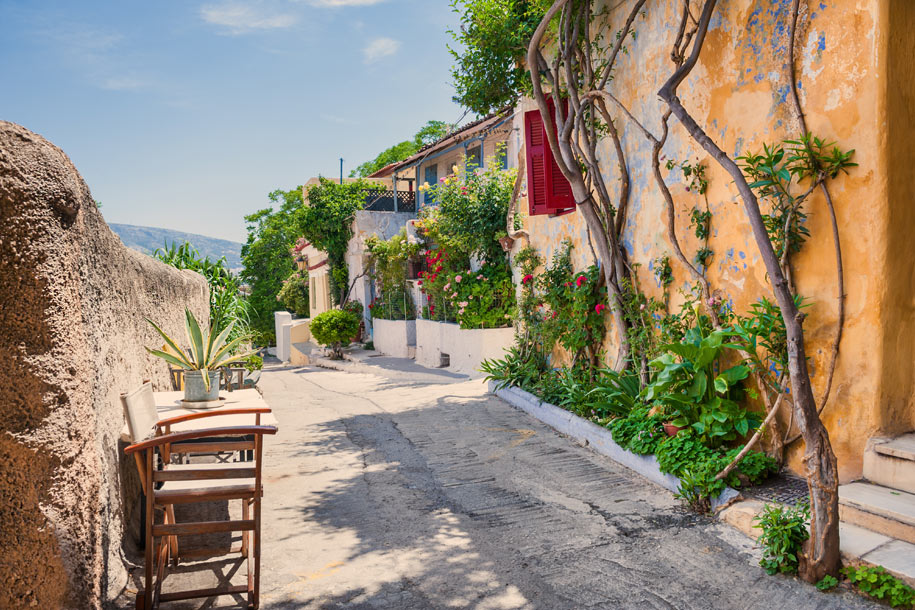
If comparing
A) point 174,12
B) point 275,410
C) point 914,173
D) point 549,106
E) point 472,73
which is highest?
Result: point 174,12

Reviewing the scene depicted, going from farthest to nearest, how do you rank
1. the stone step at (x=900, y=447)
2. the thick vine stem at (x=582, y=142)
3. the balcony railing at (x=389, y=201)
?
the balcony railing at (x=389, y=201), the thick vine stem at (x=582, y=142), the stone step at (x=900, y=447)

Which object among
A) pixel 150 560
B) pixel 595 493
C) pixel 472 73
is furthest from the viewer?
pixel 472 73

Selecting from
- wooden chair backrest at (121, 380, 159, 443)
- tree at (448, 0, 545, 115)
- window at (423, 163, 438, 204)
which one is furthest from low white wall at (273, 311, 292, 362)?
wooden chair backrest at (121, 380, 159, 443)

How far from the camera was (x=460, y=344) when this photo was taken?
462 inches

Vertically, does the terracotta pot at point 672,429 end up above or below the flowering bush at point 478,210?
below

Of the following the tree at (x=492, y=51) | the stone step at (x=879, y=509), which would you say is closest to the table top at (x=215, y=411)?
the stone step at (x=879, y=509)

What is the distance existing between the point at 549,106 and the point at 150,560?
21.9 ft

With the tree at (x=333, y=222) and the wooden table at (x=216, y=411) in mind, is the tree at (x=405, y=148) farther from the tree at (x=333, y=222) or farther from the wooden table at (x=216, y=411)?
the wooden table at (x=216, y=411)

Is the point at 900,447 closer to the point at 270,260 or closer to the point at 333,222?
the point at 333,222

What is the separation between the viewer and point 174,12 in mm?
7375

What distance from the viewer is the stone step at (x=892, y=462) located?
3.36 m

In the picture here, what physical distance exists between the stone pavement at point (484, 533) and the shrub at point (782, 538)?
87mm

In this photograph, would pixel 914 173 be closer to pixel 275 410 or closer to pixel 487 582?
pixel 487 582

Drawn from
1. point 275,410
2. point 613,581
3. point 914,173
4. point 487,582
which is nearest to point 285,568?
point 487,582
